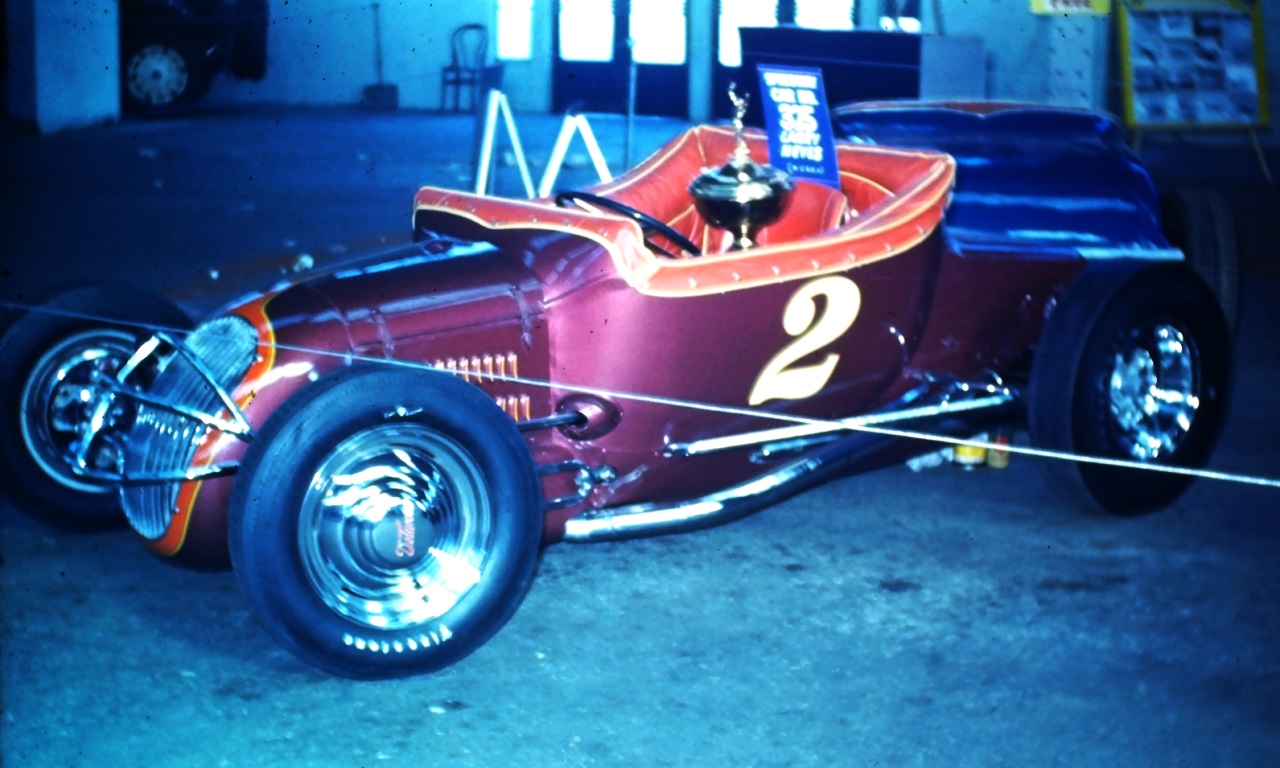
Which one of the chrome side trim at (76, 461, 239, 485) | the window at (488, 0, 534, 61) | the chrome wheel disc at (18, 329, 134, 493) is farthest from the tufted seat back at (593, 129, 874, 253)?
the window at (488, 0, 534, 61)

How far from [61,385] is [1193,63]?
10339 millimetres

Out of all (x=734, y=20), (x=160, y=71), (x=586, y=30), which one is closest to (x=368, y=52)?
(x=586, y=30)

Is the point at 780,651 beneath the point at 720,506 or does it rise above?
beneath

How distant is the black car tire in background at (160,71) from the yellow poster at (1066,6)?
9.93 meters

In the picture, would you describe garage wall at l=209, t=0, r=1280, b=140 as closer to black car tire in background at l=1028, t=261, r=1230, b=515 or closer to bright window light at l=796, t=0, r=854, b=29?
bright window light at l=796, t=0, r=854, b=29

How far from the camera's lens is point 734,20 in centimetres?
1800

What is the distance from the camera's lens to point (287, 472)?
346 centimetres

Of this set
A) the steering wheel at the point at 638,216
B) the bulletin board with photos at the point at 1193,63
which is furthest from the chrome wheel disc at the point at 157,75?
the steering wheel at the point at 638,216

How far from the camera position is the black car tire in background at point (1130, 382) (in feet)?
15.5

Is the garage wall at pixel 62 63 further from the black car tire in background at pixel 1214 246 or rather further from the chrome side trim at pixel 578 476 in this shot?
the chrome side trim at pixel 578 476

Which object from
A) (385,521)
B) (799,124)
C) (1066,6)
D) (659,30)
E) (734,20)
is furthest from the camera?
(659,30)

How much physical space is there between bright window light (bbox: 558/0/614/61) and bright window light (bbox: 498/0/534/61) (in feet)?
1.51

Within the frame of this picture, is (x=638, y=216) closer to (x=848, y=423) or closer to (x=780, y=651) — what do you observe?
(x=848, y=423)

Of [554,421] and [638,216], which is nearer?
[554,421]
